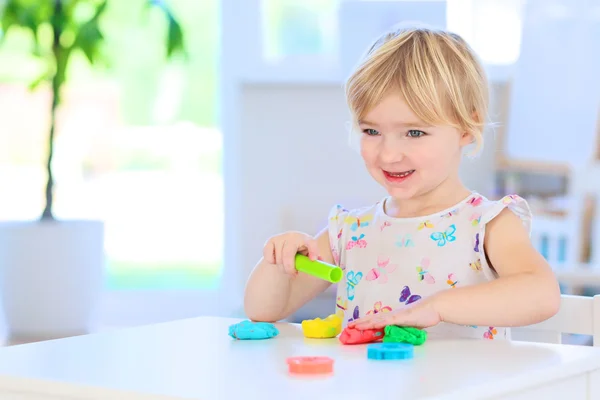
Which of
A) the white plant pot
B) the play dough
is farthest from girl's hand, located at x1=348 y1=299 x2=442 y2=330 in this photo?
the white plant pot

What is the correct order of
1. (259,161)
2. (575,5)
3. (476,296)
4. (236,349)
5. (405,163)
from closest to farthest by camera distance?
(236,349) < (476,296) < (405,163) < (575,5) < (259,161)

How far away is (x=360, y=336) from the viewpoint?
2.64 feet

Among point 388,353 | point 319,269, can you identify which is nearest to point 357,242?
point 319,269

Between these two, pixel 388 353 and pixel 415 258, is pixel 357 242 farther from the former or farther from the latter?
pixel 388 353

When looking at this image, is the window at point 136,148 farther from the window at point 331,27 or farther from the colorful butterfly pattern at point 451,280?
the colorful butterfly pattern at point 451,280

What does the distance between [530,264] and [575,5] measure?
253 cm

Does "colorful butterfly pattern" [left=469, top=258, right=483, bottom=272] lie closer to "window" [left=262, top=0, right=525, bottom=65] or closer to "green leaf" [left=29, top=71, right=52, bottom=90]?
"green leaf" [left=29, top=71, right=52, bottom=90]

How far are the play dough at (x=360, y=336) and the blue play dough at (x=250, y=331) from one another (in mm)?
68

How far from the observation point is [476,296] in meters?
0.88

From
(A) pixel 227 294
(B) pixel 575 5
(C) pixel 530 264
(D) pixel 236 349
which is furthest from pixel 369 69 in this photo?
(A) pixel 227 294

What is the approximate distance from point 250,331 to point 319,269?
3.2 inches

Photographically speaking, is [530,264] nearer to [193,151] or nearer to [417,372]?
[417,372]

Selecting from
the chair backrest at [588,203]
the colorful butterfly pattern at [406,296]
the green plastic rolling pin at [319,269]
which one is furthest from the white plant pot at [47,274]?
the green plastic rolling pin at [319,269]

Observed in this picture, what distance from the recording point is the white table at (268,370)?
1.95 ft
